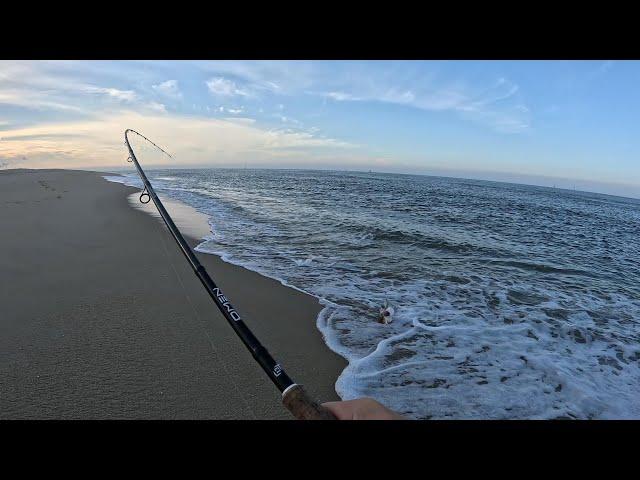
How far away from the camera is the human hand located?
123 cm

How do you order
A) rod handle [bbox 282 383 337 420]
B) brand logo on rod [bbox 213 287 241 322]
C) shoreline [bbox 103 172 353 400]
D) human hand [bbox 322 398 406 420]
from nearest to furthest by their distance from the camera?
human hand [bbox 322 398 406 420] < rod handle [bbox 282 383 337 420] < brand logo on rod [bbox 213 287 241 322] < shoreline [bbox 103 172 353 400]

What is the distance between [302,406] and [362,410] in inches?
11.6

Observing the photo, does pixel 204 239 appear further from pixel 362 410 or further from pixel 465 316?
pixel 362 410

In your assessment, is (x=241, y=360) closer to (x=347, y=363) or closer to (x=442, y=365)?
(x=347, y=363)

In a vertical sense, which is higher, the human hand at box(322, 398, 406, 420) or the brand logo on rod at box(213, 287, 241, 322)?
the brand logo on rod at box(213, 287, 241, 322)

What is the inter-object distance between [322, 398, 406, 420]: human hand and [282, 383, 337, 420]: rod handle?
40 millimetres

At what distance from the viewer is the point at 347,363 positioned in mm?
4133

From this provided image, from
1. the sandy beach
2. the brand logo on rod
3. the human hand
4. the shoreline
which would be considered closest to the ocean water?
the shoreline

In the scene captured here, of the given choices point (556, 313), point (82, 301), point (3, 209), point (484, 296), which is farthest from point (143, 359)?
point (3, 209)

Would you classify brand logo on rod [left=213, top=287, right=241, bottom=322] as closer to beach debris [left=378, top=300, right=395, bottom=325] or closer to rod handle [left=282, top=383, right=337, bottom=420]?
rod handle [left=282, top=383, right=337, bottom=420]
